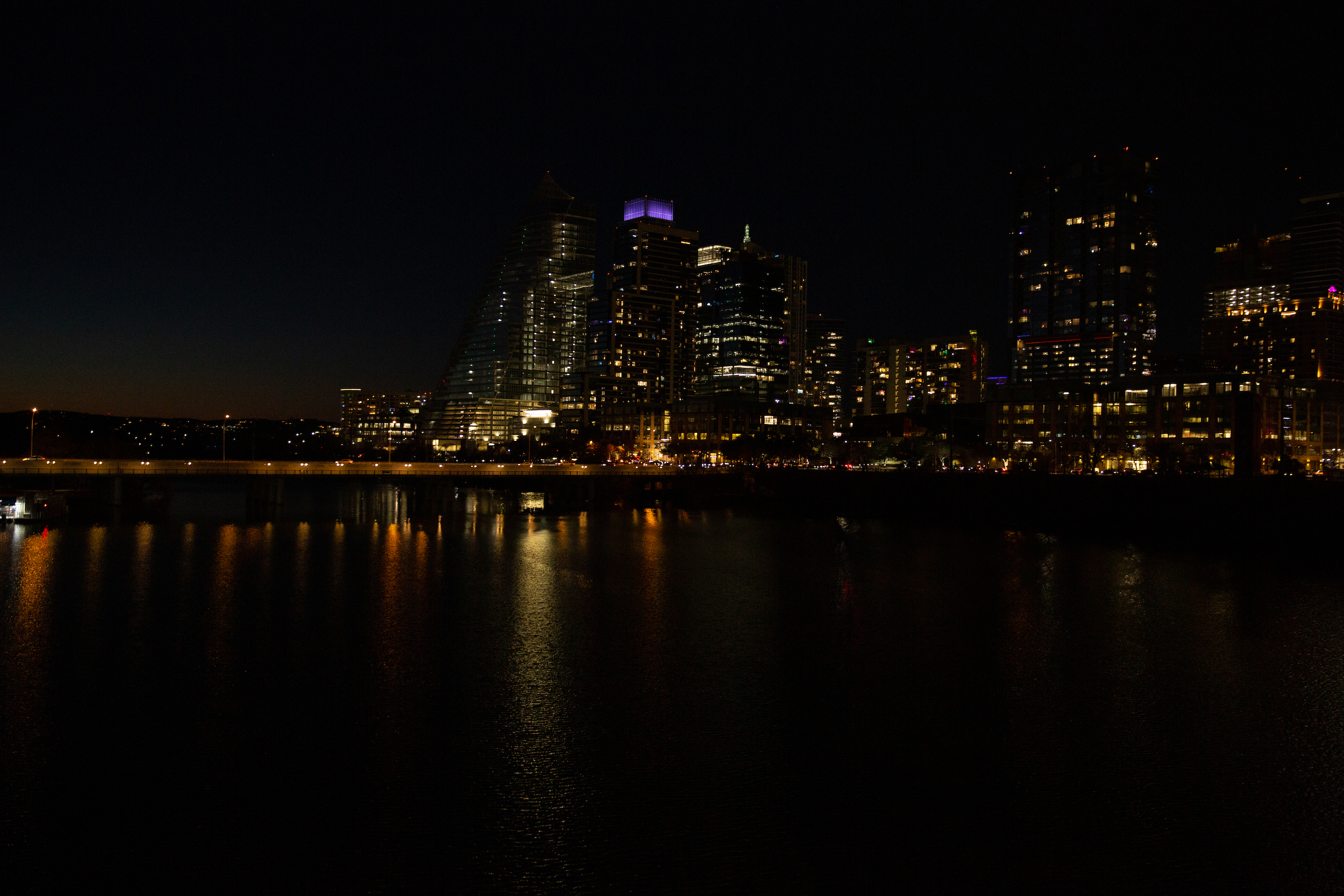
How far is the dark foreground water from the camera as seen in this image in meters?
13.7

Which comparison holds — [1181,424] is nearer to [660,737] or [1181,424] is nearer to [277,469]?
[277,469]

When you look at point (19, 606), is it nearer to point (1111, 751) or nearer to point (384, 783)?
point (384, 783)

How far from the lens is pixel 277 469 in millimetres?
81875

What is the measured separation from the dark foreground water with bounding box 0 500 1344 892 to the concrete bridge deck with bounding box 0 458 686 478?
41.3 metres

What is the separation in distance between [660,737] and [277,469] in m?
72.7

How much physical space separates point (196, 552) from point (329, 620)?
906 inches

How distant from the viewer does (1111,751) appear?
1852cm

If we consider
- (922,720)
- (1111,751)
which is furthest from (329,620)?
(1111,751)

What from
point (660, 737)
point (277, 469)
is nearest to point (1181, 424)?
point (277, 469)

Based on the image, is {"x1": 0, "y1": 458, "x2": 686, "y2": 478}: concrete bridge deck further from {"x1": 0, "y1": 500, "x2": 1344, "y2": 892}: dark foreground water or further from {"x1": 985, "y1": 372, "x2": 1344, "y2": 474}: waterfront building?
{"x1": 985, "y1": 372, "x2": 1344, "y2": 474}: waterfront building

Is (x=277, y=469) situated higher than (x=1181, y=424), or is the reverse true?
(x=1181, y=424)

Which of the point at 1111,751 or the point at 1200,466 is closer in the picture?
the point at 1111,751

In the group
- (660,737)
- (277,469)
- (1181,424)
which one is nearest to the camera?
(660,737)

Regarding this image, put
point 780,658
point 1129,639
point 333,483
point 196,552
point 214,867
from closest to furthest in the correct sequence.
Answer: point 214,867, point 780,658, point 1129,639, point 196,552, point 333,483
